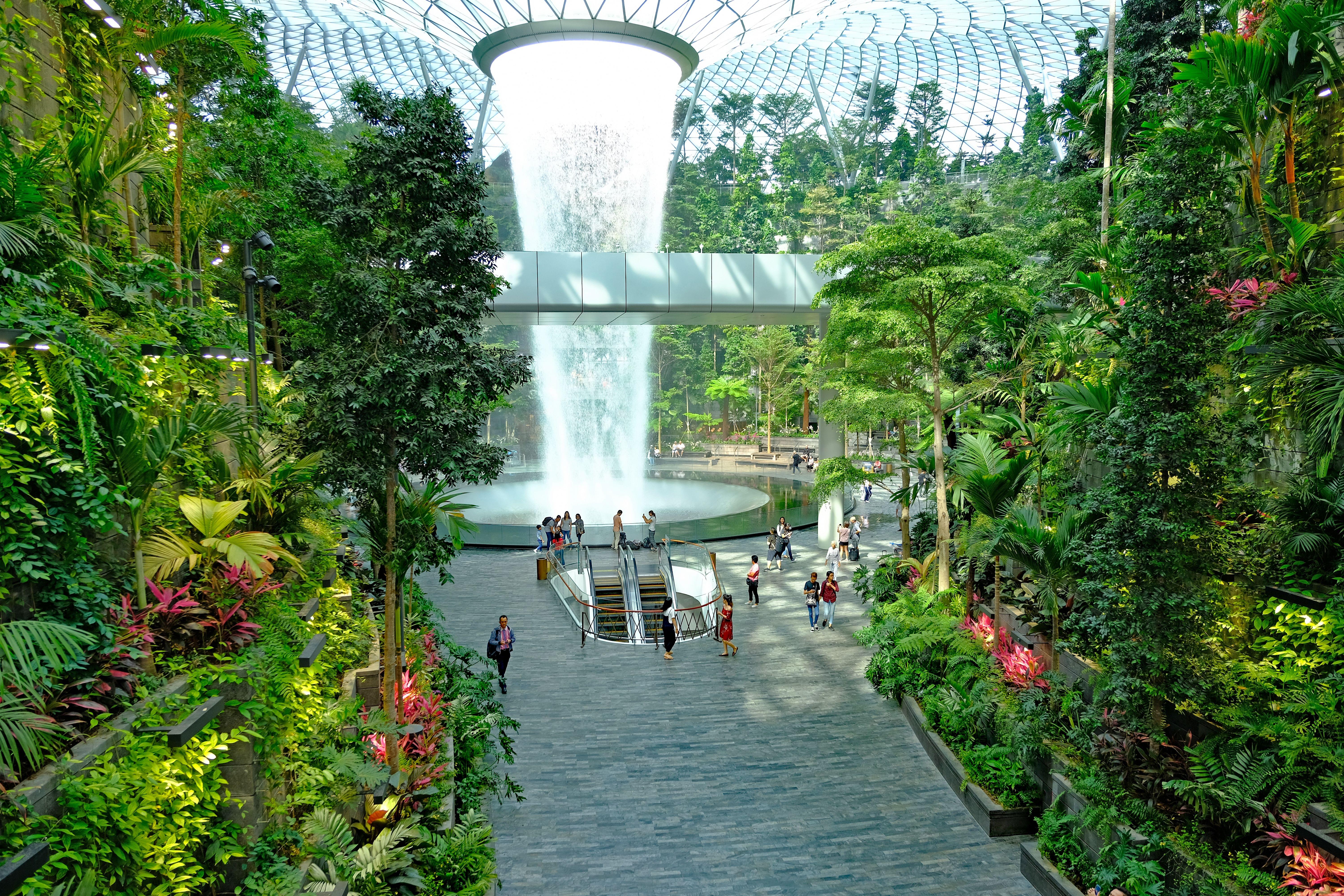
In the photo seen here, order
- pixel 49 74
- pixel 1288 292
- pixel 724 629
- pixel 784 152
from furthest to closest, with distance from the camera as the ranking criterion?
1. pixel 784 152
2. pixel 724 629
3. pixel 1288 292
4. pixel 49 74

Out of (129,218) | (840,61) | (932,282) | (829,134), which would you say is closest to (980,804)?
(932,282)

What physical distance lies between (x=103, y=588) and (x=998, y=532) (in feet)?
31.0

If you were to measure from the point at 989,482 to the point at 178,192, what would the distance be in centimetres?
1111

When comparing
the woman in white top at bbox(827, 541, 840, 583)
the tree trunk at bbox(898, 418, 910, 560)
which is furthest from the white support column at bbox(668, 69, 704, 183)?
the tree trunk at bbox(898, 418, 910, 560)

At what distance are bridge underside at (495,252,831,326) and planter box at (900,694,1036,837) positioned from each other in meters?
12.4

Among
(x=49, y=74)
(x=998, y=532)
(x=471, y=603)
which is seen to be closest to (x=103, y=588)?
(x=49, y=74)

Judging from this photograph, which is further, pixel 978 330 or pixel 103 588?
pixel 978 330

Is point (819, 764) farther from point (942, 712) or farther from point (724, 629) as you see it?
point (724, 629)

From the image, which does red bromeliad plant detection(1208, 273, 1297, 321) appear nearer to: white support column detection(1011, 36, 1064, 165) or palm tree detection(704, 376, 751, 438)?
palm tree detection(704, 376, 751, 438)

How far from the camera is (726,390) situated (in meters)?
53.5

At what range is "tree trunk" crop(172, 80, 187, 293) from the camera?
9.30m

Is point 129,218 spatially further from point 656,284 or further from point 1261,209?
point 656,284

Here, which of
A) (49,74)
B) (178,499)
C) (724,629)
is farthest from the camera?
(724,629)

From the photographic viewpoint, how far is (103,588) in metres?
5.21
